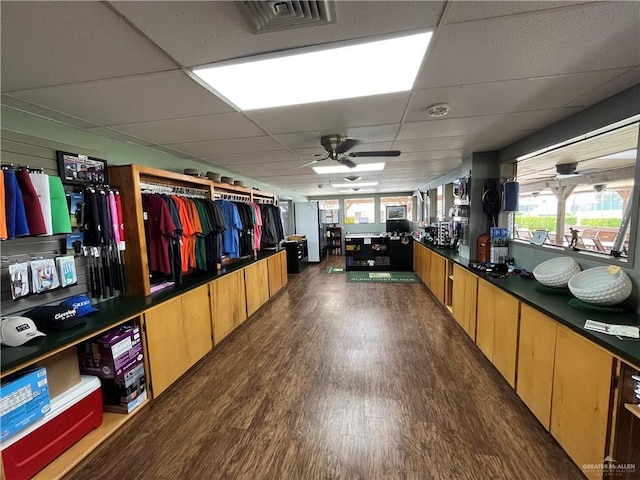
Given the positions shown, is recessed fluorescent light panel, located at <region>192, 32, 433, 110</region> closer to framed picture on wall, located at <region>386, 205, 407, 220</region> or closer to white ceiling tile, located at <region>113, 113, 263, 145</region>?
white ceiling tile, located at <region>113, 113, 263, 145</region>

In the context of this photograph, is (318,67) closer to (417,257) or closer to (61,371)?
(61,371)

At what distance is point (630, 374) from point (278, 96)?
254 centimetres

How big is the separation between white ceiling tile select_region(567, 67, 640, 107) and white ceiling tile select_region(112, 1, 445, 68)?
4.91ft

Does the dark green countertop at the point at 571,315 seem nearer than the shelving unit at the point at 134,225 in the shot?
Yes

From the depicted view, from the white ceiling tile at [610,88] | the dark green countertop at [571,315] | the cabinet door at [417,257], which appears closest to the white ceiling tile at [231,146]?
the white ceiling tile at [610,88]

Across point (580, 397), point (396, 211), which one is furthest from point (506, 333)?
point (396, 211)

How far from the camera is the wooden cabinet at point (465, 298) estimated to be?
3.03 m

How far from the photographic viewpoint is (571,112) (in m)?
2.21

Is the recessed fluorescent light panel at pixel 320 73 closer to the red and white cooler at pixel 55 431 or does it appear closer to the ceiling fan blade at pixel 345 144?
the ceiling fan blade at pixel 345 144

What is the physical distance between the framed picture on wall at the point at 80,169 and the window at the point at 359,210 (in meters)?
8.65

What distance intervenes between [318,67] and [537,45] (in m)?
1.13

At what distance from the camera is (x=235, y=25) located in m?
1.12

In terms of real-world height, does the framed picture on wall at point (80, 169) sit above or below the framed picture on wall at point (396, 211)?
above

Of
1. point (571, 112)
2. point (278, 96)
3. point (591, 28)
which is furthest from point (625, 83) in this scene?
point (278, 96)
